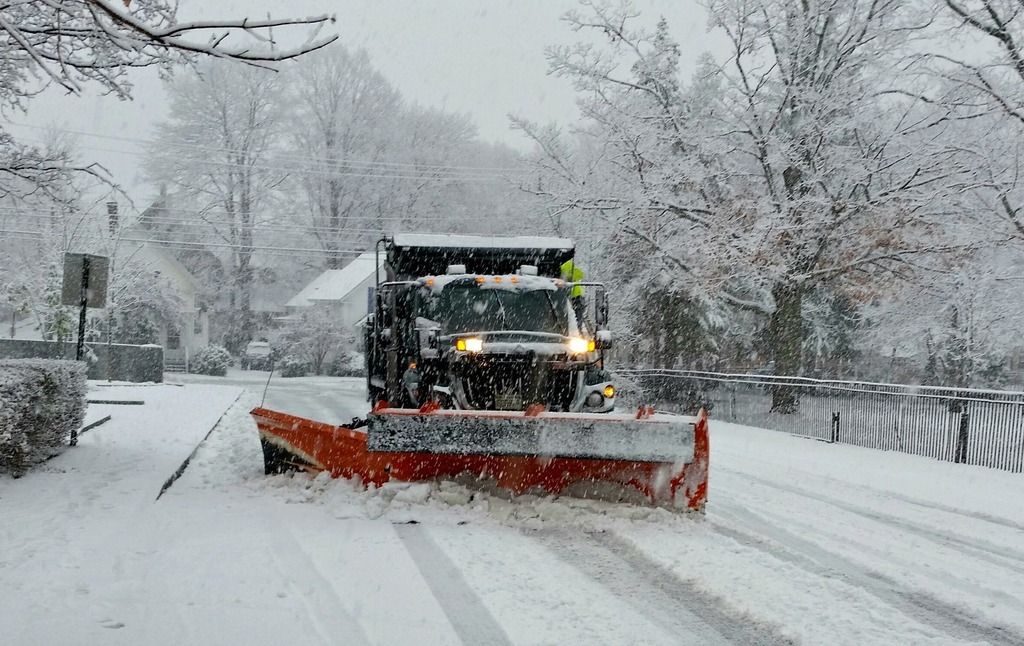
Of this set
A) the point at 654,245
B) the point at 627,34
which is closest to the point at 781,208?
the point at 654,245

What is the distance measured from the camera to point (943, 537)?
7.35 m

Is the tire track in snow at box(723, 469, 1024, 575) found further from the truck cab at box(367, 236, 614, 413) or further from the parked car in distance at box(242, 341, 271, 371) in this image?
the parked car in distance at box(242, 341, 271, 371)

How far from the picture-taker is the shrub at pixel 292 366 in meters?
40.9

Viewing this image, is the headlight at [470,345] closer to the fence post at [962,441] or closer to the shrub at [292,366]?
the fence post at [962,441]

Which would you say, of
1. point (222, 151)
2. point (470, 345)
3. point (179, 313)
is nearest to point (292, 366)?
point (179, 313)

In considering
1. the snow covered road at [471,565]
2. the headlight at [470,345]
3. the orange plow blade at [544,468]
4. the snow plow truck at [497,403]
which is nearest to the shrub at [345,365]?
the snow plow truck at [497,403]

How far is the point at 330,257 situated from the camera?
5588cm

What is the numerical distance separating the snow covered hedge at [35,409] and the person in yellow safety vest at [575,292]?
5.42m

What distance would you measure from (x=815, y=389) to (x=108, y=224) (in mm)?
26834

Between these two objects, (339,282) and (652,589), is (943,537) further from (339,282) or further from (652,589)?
(339,282)

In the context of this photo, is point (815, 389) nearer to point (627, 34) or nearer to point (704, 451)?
point (704, 451)

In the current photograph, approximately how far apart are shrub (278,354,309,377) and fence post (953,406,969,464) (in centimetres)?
3266

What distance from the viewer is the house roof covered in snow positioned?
1955 inches

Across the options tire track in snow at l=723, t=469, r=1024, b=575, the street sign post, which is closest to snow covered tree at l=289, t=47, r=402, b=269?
the street sign post
